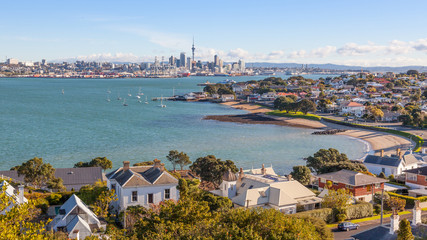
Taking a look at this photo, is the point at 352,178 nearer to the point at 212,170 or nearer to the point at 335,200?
the point at 335,200

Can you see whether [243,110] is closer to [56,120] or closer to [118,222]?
[56,120]

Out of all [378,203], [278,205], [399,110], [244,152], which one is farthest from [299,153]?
[399,110]

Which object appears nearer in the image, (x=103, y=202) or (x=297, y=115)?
(x=103, y=202)

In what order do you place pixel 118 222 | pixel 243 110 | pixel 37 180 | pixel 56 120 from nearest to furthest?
1. pixel 118 222
2. pixel 37 180
3. pixel 56 120
4. pixel 243 110

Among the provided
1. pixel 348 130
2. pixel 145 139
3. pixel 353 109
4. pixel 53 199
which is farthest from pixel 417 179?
pixel 353 109

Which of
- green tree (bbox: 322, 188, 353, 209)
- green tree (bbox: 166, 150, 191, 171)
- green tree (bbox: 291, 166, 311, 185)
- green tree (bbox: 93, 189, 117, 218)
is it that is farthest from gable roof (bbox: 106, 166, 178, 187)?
green tree (bbox: 166, 150, 191, 171)

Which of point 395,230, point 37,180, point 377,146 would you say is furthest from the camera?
point 377,146

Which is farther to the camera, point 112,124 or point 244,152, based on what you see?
point 112,124
